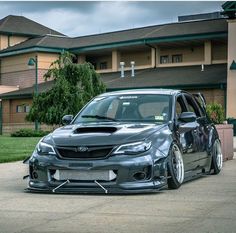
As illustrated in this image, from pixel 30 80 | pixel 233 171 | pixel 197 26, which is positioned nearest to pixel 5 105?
pixel 30 80

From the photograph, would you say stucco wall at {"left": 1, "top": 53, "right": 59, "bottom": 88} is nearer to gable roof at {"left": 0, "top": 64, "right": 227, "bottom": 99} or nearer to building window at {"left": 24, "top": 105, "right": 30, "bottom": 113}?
building window at {"left": 24, "top": 105, "right": 30, "bottom": 113}

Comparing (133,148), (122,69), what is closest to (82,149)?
(133,148)

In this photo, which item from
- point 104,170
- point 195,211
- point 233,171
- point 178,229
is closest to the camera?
point 178,229

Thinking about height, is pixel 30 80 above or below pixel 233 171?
above

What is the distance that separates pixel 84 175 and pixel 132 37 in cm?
3853

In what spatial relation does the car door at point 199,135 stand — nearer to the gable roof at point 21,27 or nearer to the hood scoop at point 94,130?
the hood scoop at point 94,130

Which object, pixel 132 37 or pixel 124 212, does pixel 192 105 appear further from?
pixel 132 37

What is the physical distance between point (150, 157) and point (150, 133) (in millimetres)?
437

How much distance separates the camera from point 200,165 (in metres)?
10.8

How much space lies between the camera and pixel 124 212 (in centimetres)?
738

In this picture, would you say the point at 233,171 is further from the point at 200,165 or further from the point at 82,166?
the point at 82,166

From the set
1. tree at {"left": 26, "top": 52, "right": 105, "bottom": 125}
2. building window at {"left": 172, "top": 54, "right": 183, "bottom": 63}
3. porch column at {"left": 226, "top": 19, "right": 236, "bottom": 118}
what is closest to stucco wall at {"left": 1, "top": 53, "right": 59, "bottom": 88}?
building window at {"left": 172, "top": 54, "right": 183, "bottom": 63}

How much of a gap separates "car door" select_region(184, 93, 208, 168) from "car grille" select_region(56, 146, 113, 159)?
2.31 m

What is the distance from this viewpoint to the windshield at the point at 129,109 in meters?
9.92
